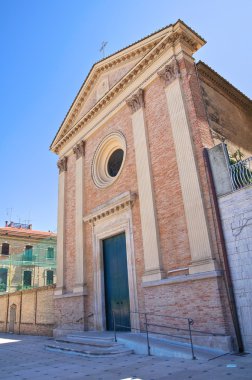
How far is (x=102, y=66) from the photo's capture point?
14969 millimetres

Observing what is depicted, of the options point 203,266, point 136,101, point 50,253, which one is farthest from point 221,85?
point 50,253

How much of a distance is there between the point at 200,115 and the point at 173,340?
22.4ft

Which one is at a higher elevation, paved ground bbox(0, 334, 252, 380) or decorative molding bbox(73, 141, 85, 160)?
decorative molding bbox(73, 141, 85, 160)

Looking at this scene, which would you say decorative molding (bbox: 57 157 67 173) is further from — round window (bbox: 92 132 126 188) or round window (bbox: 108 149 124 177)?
round window (bbox: 108 149 124 177)

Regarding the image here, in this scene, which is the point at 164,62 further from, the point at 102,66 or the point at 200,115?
the point at 102,66

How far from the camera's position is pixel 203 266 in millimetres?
8250

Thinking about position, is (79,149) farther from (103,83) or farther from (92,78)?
(92,78)

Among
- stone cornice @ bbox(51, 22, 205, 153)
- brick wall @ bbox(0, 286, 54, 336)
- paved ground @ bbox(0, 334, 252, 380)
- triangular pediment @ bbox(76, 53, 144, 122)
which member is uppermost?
triangular pediment @ bbox(76, 53, 144, 122)

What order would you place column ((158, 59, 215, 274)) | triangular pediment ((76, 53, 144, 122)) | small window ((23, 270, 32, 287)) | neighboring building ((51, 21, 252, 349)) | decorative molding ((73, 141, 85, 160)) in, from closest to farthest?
column ((158, 59, 215, 274)), neighboring building ((51, 21, 252, 349)), triangular pediment ((76, 53, 144, 122)), decorative molding ((73, 141, 85, 160)), small window ((23, 270, 32, 287))

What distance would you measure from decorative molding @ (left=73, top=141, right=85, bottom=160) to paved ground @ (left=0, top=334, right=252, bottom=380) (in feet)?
31.7

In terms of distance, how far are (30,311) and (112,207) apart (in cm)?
982

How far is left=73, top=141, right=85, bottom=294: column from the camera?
13320 mm

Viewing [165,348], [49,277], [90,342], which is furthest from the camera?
[49,277]

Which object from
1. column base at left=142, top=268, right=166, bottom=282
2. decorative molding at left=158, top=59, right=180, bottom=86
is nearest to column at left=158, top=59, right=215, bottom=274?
decorative molding at left=158, top=59, right=180, bottom=86
